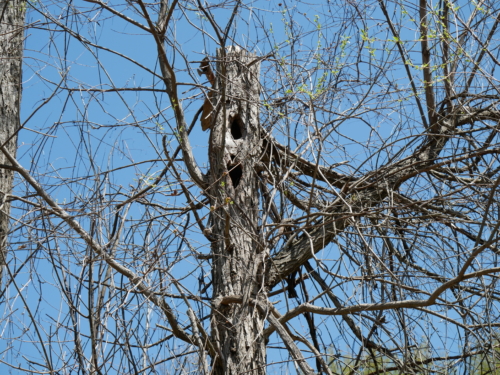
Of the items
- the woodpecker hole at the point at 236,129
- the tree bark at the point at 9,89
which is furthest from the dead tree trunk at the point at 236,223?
the tree bark at the point at 9,89

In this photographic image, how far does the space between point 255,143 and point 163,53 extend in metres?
1.12

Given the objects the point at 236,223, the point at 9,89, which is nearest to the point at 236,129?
the point at 236,223

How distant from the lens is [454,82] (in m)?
3.79

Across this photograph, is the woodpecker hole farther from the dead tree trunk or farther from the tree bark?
the tree bark

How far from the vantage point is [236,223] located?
11.9 ft

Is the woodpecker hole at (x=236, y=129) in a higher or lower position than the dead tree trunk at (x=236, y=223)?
higher

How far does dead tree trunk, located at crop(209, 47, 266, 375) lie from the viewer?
3679 mm

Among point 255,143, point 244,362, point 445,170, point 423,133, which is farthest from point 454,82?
point 244,362

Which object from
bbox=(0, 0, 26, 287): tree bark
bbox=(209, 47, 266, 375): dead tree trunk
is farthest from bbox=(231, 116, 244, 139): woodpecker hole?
bbox=(0, 0, 26, 287): tree bark

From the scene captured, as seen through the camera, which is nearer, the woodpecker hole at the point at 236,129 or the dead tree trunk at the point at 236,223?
the dead tree trunk at the point at 236,223

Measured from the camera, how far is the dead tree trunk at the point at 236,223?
12.1 ft

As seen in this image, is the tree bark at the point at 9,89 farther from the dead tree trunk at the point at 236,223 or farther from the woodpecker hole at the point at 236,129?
the woodpecker hole at the point at 236,129

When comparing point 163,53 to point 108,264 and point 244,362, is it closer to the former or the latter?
point 108,264

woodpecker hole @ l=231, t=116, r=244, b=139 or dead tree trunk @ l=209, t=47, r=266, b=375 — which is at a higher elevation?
woodpecker hole @ l=231, t=116, r=244, b=139
